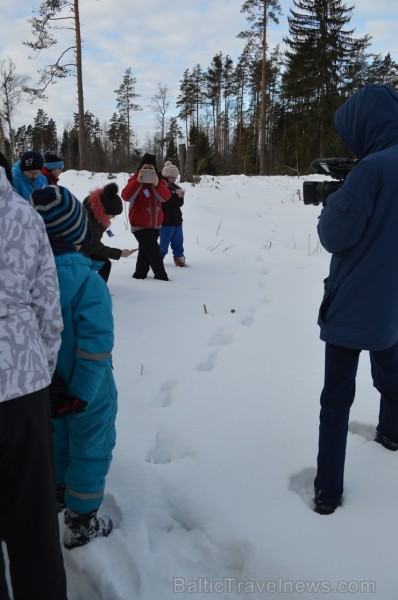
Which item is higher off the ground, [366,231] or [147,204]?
[147,204]

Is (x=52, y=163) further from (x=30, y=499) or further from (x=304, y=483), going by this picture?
(x=30, y=499)

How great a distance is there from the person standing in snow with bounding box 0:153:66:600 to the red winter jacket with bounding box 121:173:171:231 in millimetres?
4348

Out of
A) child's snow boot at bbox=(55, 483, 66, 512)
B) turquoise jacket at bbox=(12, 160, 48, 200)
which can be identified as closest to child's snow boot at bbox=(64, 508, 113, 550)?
child's snow boot at bbox=(55, 483, 66, 512)

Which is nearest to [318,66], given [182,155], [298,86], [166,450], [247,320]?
[298,86]

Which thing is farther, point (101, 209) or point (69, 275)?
point (101, 209)

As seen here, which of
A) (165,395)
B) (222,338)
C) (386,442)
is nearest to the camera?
(386,442)

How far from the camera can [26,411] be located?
3.98 feet

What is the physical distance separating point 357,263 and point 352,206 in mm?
254

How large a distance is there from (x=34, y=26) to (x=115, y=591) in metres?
21.5

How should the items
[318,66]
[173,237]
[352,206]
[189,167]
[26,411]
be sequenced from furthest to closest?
[318,66] < [189,167] < [173,237] < [352,206] < [26,411]

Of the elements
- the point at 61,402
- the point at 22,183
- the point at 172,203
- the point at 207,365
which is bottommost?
the point at 207,365

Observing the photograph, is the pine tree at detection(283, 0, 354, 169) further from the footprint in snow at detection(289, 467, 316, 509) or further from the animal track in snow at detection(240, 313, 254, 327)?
the footprint in snow at detection(289, 467, 316, 509)

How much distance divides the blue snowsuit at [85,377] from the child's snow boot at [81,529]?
36mm

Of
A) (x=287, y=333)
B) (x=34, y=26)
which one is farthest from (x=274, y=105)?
(x=287, y=333)
